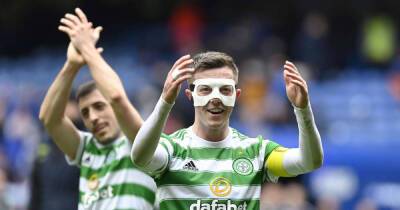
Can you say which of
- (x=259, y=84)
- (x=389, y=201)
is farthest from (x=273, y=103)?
(x=389, y=201)

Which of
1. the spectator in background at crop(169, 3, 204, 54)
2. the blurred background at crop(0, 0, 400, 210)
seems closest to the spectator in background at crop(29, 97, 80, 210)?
the blurred background at crop(0, 0, 400, 210)

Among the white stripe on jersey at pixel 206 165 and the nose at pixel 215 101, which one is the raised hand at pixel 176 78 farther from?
the white stripe on jersey at pixel 206 165

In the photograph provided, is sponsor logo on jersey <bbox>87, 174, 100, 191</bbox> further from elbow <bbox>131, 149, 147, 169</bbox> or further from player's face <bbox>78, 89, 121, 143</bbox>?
elbow <bbox>131, 149, 147, 169</bbox>

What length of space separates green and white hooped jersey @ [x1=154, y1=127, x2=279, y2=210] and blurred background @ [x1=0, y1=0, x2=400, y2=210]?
324 cm

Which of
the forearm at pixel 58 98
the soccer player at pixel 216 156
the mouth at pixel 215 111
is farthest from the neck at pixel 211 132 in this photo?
the forearm at pixel 58 98

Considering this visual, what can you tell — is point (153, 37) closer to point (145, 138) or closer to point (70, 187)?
point (70, 187)

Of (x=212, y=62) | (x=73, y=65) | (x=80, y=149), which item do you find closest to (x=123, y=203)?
(x=80, y=149)

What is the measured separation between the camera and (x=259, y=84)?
17.1 meters

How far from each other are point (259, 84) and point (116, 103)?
986 centimetres

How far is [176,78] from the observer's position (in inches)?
249

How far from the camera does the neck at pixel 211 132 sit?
6.71m

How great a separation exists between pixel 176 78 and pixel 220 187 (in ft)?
2.38

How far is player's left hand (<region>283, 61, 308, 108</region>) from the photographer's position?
250 inches

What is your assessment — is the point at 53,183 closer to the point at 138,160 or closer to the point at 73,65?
the point at 73,65
